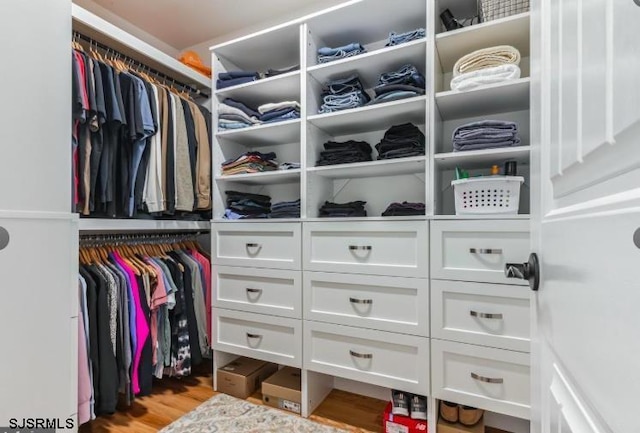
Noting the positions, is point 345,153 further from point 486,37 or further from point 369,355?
point 369,355

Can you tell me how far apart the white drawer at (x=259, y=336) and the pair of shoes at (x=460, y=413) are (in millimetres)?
749

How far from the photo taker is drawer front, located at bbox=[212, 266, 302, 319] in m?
1.79

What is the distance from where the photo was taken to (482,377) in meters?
1.37

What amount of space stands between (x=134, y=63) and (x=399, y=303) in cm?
210

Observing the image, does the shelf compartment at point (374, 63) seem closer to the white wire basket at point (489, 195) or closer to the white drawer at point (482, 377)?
the white wire basket at point (489, 195)

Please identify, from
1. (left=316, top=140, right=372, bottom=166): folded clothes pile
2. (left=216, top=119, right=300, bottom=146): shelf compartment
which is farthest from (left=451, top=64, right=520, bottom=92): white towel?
(left=216, top=119, right=300, bottom=146): shelf compartment

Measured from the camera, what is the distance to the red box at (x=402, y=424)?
1.54 metres

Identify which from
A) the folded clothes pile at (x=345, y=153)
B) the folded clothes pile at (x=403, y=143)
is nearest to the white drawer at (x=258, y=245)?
the folded clothes pile at (x=345, y=153)

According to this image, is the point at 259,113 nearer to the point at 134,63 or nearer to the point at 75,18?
the point at 134,63

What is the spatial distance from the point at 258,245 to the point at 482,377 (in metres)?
1.29

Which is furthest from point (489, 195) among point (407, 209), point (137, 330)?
point (137, 330)

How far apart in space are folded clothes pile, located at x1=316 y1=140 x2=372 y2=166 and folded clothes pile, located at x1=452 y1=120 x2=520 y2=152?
1.60 ft

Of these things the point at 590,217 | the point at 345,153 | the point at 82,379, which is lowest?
the point at 82,379

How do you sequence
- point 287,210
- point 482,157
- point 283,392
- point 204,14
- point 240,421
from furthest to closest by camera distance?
point 204,14 → point 287,210 → point 283,392 → point 240,421 → point 482,157
